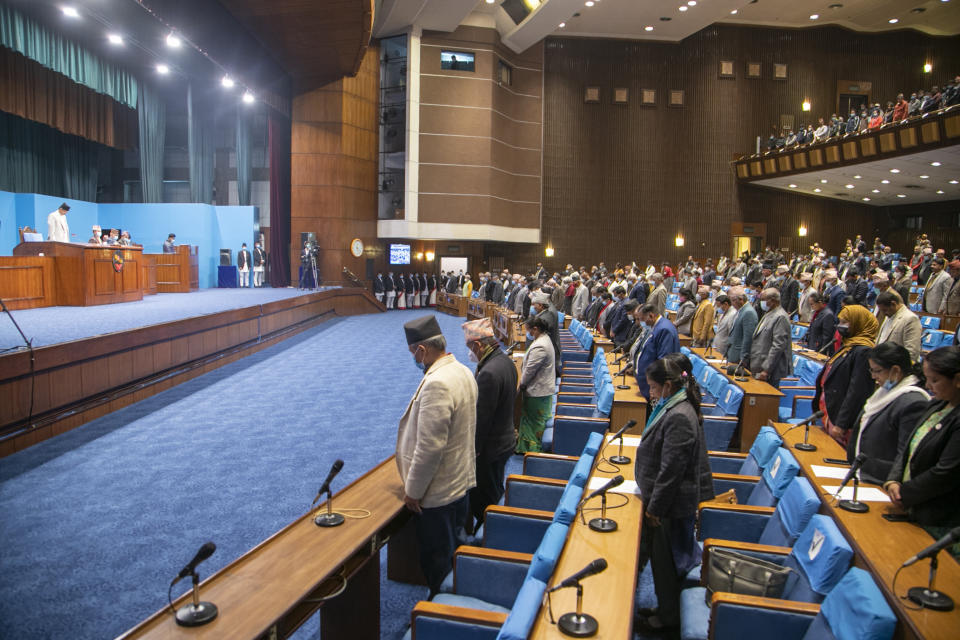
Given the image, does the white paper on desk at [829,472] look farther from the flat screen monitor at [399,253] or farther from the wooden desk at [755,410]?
the flat screen monitor at [399,253]

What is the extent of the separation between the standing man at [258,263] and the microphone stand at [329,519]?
16.6 metres

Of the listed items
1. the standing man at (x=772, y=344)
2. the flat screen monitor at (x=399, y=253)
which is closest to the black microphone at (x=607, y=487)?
the standing man at (x=772, y=344)

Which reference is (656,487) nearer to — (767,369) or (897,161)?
(767,369)

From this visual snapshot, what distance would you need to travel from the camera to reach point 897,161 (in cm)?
1673

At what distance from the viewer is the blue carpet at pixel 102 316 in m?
7.15

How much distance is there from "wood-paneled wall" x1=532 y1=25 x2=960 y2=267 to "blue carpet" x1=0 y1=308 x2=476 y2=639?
1637 centimetres

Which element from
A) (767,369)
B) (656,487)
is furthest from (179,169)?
(656,487)

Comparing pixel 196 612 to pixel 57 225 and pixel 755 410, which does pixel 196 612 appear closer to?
pixel 755 410

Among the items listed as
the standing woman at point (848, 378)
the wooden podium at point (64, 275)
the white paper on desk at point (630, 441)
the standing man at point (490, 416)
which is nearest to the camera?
the standing man at point (490, 416)

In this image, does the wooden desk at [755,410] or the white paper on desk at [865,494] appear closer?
the white paper on desk at [865,494]

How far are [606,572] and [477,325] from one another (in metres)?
2.00

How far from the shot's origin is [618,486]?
370 centimetres

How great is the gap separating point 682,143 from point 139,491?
22994 millimetres

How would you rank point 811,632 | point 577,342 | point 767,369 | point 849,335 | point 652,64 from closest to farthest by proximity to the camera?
point 811,632 → point 849,335 → point 767,369 → point 577,342 → point 652,64
